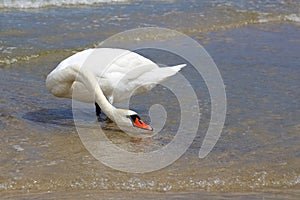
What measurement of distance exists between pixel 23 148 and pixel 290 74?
12.4ft

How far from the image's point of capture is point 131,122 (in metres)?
5.80

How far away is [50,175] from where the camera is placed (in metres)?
5.01

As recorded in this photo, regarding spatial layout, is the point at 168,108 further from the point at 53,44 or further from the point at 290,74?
the point at 53,44

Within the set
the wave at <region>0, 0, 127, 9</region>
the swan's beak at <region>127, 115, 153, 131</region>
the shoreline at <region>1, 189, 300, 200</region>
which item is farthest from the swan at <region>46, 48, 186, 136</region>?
the wave at <region>0, 0, 127, 9</region>

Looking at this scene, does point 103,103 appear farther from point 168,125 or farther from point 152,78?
point 168,125

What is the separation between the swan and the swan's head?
0.07 ft

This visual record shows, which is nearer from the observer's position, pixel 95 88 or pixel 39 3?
pixel 95 88

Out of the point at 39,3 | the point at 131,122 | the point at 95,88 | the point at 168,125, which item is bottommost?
the point at 39,3

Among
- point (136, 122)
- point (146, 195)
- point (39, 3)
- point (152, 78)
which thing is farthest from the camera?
point (39, 3)

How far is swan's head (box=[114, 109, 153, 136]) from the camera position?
5.77 meters

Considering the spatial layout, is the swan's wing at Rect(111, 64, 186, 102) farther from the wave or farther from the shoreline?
the wave

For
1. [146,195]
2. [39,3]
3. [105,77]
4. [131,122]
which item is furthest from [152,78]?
[39,3]

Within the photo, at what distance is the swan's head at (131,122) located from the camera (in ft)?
18.9

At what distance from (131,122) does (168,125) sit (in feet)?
1.97
